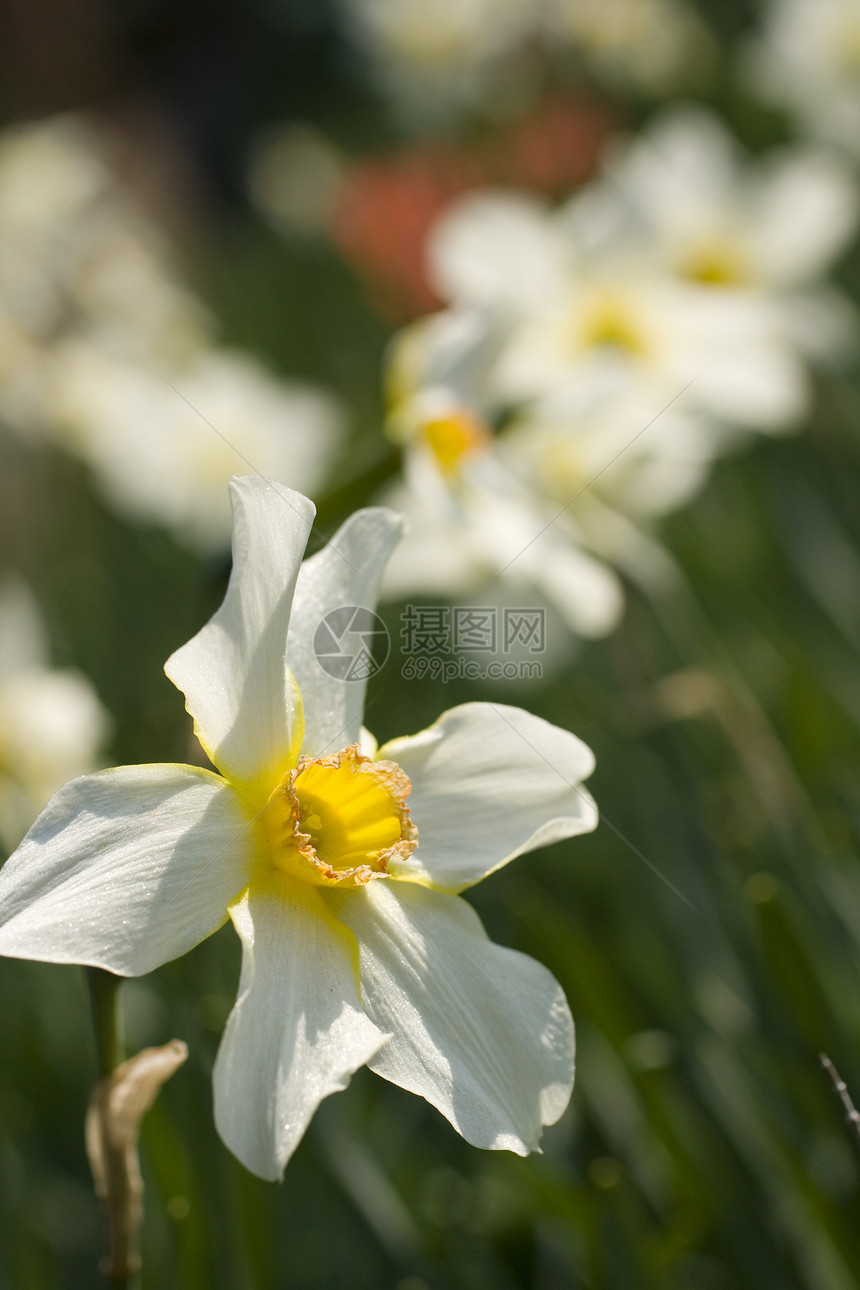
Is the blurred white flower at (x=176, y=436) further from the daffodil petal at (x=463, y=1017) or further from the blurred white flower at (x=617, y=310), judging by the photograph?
the daffodil petal at (x=463, y=1017)

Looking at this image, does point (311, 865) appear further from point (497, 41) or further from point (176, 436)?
point (497, 41)

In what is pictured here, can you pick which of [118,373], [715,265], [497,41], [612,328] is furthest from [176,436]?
[497,41]

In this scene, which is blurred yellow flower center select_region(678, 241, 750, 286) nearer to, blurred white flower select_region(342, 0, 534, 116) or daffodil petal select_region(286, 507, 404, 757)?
daffodil petal select_region(286, 507, 404, 757)

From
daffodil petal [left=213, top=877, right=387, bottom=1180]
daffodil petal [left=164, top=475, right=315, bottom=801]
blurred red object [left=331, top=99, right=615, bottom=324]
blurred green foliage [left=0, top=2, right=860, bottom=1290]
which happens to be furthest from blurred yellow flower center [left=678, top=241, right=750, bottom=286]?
daffodil petal [left=213, top=877, right=387, bottom=1180]

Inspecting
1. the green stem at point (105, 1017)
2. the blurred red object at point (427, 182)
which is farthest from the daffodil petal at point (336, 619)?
the blurred red object at point (427, 182)

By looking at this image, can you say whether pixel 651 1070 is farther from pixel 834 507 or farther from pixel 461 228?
pixel 834 507

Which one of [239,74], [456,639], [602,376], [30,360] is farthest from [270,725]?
[239,74]
